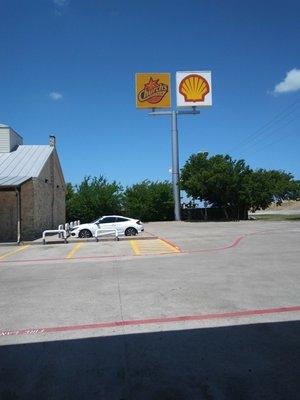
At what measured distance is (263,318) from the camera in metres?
7.12

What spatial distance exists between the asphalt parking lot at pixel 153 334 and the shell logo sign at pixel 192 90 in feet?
137

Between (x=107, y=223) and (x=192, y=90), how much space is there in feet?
93.2

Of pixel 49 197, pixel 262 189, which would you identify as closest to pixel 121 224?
pixel 49 197

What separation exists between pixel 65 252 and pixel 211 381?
50.6 ft

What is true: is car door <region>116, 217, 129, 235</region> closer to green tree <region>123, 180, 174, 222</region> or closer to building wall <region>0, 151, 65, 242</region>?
building wall <region>0, 151, 65, 242</region>

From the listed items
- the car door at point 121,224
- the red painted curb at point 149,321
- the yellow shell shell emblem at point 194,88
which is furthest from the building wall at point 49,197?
the red painted curb at point 149,321

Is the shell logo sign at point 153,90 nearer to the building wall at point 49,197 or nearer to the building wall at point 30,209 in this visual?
the building wall at point 49,197

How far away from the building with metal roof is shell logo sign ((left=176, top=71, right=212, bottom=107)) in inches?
759

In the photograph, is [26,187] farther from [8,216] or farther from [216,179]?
[216,179]

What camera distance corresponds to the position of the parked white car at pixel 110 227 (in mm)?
28828

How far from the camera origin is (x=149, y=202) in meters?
58.5

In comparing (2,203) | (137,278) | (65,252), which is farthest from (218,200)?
(137,278)

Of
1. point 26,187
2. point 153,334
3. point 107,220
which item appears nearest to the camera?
point 153,334

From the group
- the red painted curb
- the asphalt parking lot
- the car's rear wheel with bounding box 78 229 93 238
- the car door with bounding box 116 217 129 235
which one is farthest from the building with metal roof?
the red painted curb
